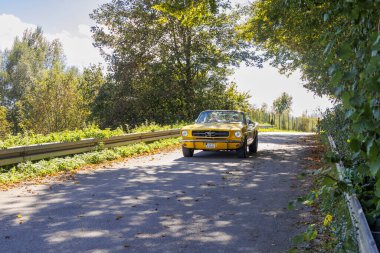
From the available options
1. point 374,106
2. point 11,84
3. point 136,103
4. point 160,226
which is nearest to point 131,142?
point 160,226

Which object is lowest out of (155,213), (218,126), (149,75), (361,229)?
(155,213)

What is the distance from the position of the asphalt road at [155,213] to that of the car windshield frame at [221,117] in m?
4.42

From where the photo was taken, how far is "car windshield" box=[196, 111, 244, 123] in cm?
1456

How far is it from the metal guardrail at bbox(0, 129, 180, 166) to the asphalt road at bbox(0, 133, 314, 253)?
1.47 m

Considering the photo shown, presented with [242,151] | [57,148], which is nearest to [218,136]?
[242,151]

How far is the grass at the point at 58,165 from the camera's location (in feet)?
29.8

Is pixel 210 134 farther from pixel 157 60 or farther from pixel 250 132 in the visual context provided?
pixel 157 60

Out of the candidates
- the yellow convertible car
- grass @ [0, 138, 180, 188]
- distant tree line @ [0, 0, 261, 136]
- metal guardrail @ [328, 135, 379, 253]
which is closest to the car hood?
the yellow convertible car

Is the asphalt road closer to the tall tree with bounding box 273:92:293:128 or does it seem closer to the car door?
the car door

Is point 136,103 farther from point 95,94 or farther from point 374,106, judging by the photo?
point 374,106

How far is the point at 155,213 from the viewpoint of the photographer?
6.09 meters

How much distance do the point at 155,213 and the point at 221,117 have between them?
9.12m

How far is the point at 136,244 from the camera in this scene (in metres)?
4.64

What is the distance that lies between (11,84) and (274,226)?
60149 mm
